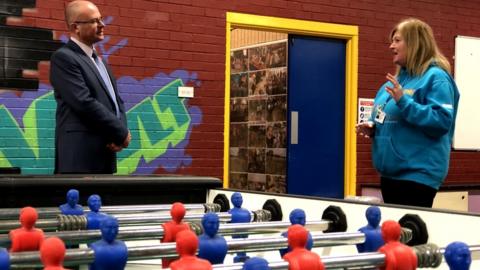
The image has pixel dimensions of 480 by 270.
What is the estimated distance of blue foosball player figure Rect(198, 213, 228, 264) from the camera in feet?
3.10

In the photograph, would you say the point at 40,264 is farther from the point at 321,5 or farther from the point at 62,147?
the point at 321,5

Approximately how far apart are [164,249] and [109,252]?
11 centimetres

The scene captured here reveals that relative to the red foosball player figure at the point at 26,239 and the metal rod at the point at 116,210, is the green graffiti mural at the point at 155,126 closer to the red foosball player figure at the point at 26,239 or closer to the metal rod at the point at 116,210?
the metal rod at the point at 116,210

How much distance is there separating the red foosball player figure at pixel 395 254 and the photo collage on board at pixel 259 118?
5.00m

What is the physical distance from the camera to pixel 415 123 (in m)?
Result: 2.37

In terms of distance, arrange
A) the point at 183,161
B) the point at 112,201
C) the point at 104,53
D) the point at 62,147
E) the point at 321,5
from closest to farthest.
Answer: the point at 112,201
the point at 62,147
the point at 104,53
the point at 183,161
the point at 321,5

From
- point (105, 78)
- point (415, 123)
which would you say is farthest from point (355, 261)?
point (105, 78)

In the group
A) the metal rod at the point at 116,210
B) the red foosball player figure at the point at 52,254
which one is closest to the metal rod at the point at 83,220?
the metal rod at the point at 116,210

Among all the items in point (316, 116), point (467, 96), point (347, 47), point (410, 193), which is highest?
point (347, 47)

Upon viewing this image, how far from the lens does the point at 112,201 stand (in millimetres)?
1812

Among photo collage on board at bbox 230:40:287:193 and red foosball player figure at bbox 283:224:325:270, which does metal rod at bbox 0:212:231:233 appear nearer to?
red foosball player figure at bbox 283:224:325:270

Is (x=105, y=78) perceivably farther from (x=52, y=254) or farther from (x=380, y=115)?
(x=52, y=254)

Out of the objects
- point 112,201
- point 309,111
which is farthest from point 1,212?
point 309,111

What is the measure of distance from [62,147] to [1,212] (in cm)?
140
